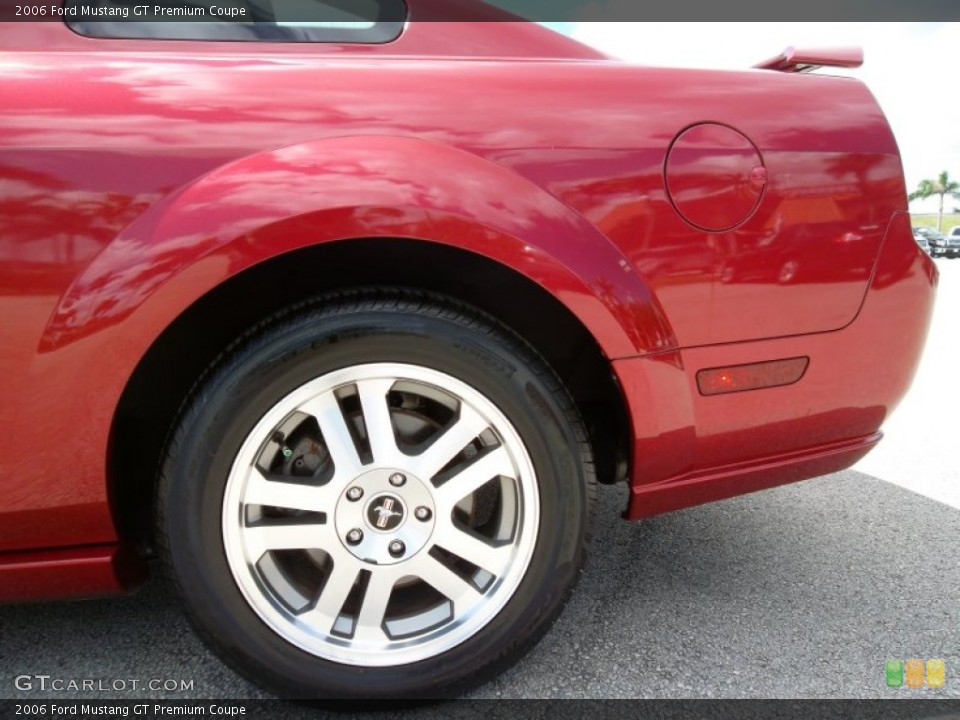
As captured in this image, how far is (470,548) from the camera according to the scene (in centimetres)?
140

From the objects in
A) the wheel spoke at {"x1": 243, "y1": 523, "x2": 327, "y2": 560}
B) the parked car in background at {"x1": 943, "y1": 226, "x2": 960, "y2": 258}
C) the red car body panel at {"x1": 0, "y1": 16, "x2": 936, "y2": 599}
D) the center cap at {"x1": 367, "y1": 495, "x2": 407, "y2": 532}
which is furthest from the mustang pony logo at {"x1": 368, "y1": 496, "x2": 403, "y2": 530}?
the parked car in background at {"x1": 943, "y1": 226, "x2": 960, "y2": 258}

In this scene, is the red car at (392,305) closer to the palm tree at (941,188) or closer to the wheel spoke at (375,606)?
the wheel spoke at (375,606)

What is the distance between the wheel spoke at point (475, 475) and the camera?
1.39 meters

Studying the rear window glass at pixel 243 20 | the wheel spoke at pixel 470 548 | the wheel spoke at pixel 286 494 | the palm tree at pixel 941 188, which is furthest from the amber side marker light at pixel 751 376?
the palm tree at pixel 941 188

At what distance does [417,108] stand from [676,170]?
0.53m

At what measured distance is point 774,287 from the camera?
1.43m

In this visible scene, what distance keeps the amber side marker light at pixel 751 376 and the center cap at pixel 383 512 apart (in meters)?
0.68

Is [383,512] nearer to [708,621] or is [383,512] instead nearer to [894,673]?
[708,621]

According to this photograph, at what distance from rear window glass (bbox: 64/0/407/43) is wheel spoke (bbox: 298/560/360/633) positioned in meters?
1.11

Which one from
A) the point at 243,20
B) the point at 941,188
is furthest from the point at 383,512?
the point at 941,188

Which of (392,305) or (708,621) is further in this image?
(708,621)

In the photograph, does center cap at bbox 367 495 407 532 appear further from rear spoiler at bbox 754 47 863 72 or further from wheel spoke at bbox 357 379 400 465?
rear spoiler at bbox 754 47 863 72

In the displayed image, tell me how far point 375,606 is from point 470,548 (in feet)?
0.74

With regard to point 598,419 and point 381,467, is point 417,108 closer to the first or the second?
point 381,467
